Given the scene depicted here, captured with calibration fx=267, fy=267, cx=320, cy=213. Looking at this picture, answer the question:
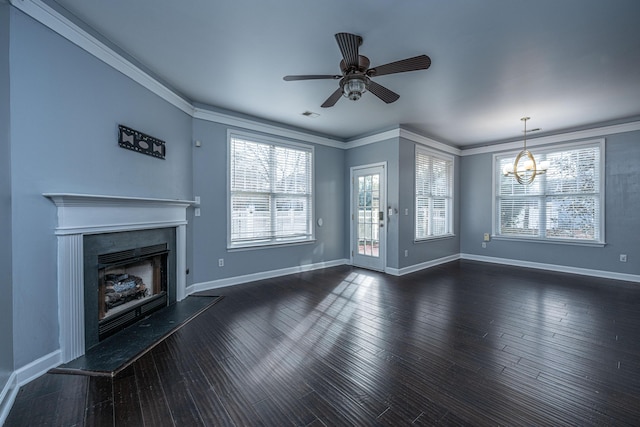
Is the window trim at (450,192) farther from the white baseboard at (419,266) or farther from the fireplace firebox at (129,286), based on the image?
the fireplace firebox at (129,286)

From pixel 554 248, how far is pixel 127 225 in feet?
23.1

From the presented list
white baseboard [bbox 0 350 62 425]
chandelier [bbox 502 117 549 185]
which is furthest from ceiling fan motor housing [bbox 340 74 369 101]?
chandelier [bbox 502 117 549 185]

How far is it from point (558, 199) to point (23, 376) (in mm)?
7599

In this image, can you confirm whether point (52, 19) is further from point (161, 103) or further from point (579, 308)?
point (579, 308)

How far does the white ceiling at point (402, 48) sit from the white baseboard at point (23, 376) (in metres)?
2.71

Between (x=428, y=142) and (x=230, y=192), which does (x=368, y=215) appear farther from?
(x=230, y=192)

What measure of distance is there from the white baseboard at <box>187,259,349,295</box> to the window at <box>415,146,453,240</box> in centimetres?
186

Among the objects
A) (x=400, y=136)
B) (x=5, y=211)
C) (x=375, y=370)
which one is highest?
(x=400, y=136)

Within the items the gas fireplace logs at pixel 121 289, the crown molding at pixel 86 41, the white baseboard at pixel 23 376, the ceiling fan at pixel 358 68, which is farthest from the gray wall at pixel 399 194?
the white baseboard at pixel 23 376

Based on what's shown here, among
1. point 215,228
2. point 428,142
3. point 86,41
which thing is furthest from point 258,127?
point 428,142

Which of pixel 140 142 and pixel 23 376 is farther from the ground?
pixel 140 142

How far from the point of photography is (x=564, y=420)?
156 centimetres

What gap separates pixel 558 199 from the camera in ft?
17.0

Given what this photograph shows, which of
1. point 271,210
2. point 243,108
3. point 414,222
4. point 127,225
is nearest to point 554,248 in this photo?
point 414,222
